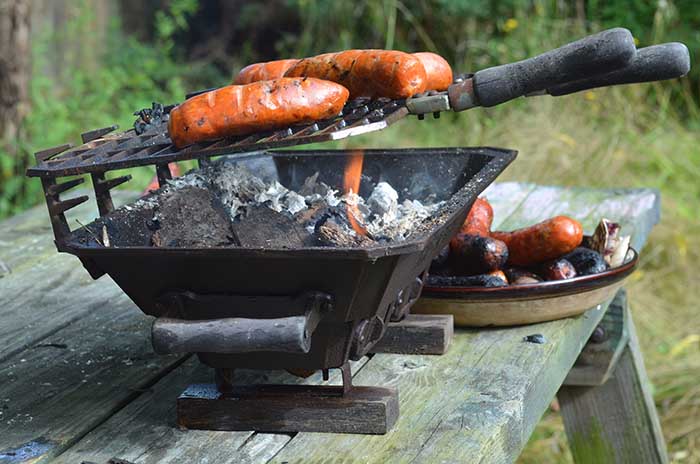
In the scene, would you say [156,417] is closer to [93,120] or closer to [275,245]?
[275,245]

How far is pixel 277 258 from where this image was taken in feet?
5.82

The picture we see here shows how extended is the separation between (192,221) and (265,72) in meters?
0.51

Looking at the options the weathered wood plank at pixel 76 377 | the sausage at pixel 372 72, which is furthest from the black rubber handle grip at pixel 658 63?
the weathered wood plank at pixel 76 377

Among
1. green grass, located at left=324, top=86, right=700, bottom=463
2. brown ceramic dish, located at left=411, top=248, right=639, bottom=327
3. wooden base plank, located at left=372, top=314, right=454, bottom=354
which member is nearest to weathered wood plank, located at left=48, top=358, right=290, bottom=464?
wooden base plank, located at left=372, top=314, right=454, bottom=354

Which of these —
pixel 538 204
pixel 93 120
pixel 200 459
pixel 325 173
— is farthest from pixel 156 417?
pixel 93 120

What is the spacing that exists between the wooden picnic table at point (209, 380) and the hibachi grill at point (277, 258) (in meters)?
0.09

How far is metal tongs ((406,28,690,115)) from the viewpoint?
1.91 metres

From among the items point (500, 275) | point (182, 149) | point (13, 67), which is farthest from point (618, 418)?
point (13, 67)

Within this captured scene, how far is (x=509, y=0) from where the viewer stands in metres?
7.80

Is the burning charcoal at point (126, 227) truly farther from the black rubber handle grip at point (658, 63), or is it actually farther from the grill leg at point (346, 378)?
the black rubber handle grip at point (658, 63)

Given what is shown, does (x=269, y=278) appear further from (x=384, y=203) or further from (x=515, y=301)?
(x=515, y=301)

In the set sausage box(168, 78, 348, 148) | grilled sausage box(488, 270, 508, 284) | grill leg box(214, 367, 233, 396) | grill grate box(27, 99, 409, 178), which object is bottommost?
grilled sausage box(488, 270, 508, 284)

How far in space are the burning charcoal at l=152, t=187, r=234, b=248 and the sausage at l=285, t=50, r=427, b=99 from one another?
1.22 feet

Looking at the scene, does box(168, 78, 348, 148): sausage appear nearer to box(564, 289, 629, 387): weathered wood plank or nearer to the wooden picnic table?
the wooden picnic table
